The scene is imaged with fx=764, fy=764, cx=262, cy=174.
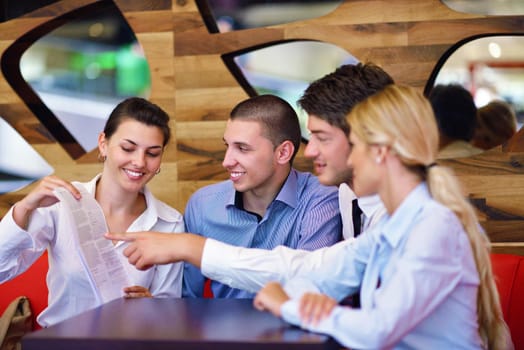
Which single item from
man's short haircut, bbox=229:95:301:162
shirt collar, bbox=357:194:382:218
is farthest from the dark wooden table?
man's short haircut, bbox=229:95:301:162

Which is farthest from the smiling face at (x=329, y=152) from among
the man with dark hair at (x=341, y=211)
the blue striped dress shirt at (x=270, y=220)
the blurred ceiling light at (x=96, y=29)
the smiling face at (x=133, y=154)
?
the blurred ceiling light at (x=96, y=29)

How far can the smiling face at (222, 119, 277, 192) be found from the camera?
8.11ft

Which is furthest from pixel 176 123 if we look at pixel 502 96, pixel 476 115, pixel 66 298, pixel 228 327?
pixel 228 327

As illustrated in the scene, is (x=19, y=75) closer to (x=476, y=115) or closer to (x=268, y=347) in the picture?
(x=476, y=115)

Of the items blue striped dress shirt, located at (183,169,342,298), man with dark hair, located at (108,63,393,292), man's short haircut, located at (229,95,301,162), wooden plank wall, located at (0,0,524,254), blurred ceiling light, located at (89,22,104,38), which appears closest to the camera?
man with dark hair, located at (108,63,393,292)

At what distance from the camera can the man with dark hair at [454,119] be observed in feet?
9.56

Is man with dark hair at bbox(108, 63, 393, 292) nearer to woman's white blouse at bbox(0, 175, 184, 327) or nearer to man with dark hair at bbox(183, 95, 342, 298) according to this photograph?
man with dark hair at bbox(183, 95, 342, 298)

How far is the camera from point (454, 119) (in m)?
2.99

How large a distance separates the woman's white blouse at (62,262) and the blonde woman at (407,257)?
0.80 metres

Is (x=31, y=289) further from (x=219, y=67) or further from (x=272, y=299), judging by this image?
(x=272, y=299)

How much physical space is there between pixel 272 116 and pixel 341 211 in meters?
0.41

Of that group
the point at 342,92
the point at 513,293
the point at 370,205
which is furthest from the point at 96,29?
the point at 513,293

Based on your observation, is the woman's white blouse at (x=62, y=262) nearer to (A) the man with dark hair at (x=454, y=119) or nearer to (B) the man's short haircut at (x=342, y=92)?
(B) the man's short haircut at (x=342, y=92)

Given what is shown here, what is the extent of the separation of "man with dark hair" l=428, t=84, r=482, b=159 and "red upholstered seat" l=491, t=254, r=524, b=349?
56 centimetres
